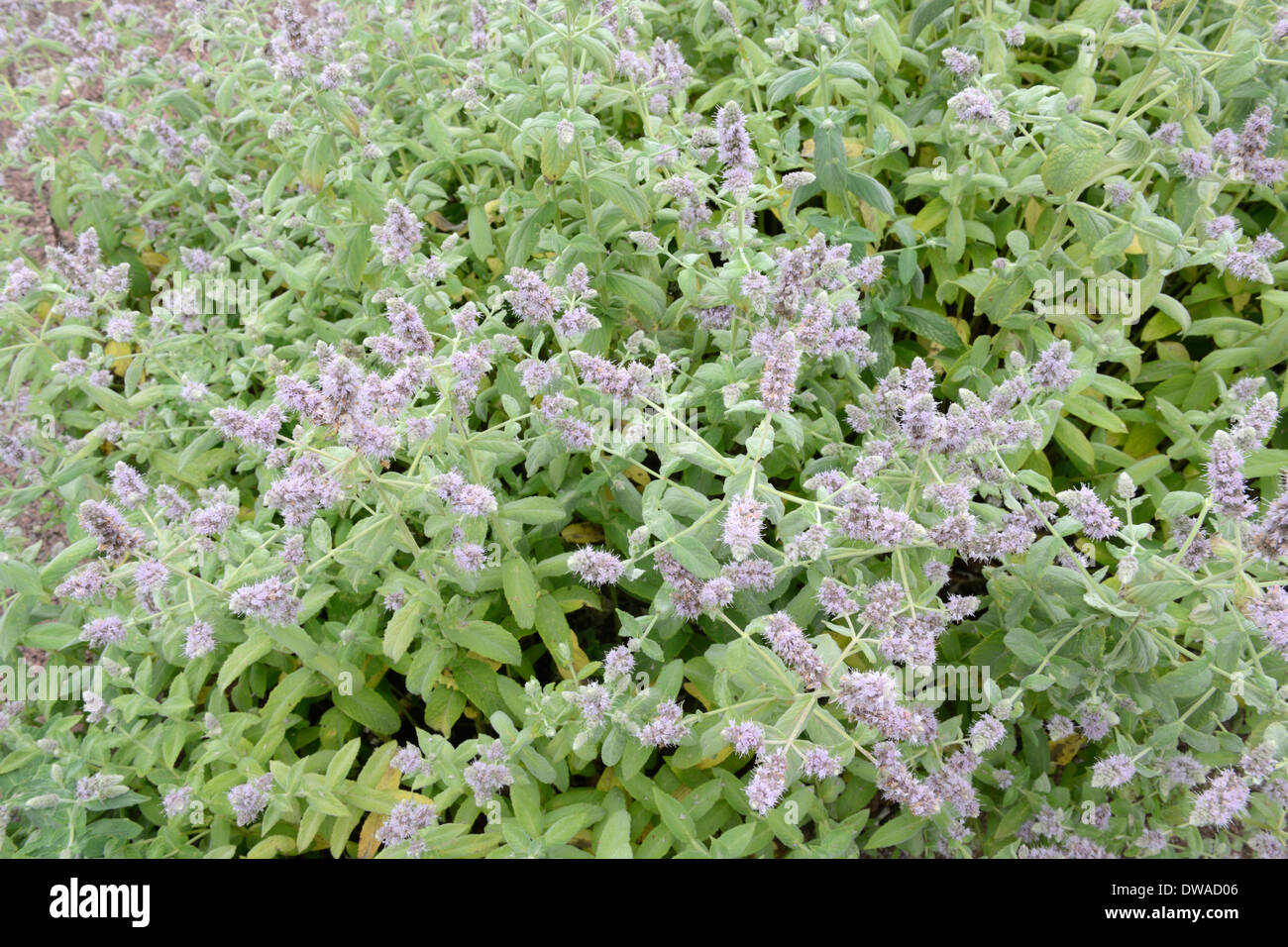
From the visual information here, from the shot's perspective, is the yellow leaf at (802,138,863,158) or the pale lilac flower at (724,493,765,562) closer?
the pale lilac flower at (724,493,765,562)

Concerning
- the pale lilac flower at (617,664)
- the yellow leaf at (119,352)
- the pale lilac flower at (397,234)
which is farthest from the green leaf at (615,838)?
the yellow leaf at (119,352)

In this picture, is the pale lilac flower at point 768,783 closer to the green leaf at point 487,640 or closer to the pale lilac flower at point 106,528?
the green leaf at point 487,640

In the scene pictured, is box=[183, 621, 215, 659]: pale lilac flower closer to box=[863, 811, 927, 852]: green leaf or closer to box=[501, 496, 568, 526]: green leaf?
box=[501, 496, 568, 526]: green leaf

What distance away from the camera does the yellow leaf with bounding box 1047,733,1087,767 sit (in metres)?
3.25

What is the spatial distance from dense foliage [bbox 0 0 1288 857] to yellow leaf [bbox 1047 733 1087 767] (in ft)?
0.04

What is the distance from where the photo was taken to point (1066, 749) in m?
3.26

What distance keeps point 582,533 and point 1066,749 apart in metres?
2.03

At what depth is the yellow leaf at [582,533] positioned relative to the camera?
3510mm

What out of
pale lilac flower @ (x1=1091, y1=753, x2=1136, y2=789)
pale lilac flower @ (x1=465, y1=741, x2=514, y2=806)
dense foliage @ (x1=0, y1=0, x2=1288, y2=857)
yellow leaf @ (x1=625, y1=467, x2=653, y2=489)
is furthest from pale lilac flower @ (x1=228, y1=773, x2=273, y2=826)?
pale lilac flower @ (x1=1091, y1=753, x2=1136, y2=789)

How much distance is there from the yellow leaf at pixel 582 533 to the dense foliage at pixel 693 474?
0.39 ft

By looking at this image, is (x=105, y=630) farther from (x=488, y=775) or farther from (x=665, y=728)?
(x=665, y=728)

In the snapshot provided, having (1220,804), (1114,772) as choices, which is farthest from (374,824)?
(1220,804)
